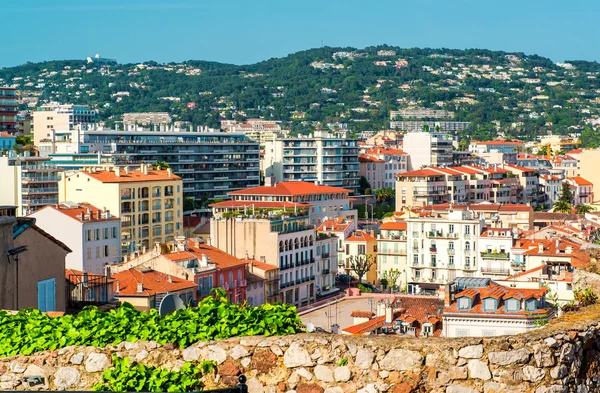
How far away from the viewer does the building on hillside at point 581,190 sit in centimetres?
14448

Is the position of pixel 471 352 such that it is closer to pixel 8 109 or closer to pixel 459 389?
pixel 459 389

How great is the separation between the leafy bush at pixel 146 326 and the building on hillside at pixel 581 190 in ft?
451

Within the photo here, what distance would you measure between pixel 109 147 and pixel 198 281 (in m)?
66.7

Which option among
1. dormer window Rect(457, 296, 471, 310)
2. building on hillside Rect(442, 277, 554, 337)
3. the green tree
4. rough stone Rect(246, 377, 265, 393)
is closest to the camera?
rough stone Rect(246, 377, 265, 393)

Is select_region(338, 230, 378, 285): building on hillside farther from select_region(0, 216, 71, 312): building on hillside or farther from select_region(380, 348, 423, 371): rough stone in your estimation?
select_region(380, 348, 423, 371): rough stone

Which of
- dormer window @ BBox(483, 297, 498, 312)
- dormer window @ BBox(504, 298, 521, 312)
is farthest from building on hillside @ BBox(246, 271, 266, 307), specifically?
dormer window @ BBox(504, 298, 521, 312)

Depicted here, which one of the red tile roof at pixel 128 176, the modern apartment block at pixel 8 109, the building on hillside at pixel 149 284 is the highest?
the modern apartment block at pixel 8 109

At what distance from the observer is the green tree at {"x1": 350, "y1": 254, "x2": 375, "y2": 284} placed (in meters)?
81.2

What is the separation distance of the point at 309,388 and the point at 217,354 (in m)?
0.65

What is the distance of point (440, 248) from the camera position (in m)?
77.9

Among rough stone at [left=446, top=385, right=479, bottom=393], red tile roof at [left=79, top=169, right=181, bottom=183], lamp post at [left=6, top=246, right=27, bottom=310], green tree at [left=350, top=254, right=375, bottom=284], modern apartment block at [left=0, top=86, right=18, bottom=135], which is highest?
modern apartment block at [left=0, top=86, right=18, bottom=135]

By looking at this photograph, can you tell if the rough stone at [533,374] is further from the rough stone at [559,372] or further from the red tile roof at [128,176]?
the red tile roof at [128,176]

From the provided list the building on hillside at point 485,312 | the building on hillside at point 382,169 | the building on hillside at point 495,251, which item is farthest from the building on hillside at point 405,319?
the building on hillside at point 382,169

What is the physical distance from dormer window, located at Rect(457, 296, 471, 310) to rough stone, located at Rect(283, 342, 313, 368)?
1281 inches
